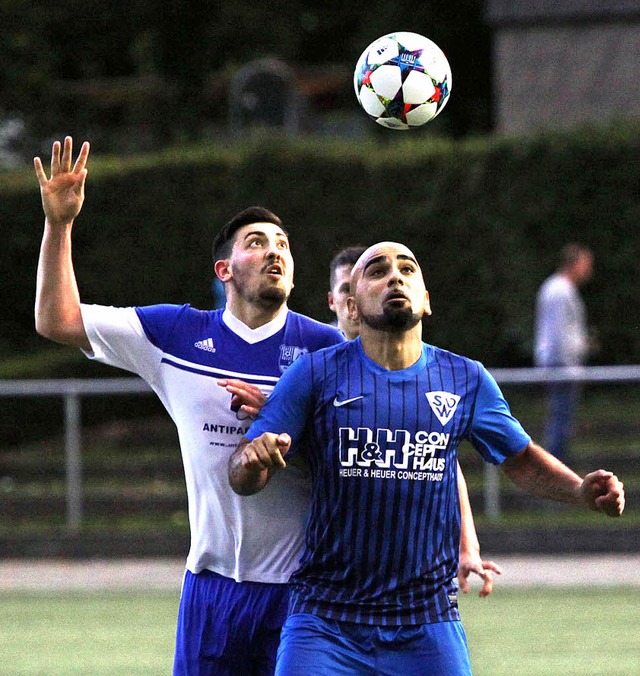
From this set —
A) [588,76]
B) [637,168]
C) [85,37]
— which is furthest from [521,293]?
[85,37]

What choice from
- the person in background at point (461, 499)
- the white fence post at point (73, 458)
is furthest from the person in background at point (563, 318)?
the person in background at point (461, 499)

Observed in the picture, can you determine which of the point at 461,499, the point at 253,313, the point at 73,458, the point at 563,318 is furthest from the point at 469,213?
the point at 461,499

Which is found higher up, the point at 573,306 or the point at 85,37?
the point at 85,37

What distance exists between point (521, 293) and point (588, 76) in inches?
354

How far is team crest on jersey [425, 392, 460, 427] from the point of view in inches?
204

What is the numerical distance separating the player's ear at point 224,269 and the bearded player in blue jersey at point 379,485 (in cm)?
77

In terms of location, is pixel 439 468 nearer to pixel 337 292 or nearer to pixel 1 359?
pixel 337 292

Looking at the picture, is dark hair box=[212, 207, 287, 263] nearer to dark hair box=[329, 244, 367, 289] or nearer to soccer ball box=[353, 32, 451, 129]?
dark hair box=[329, 244, 367, 289]

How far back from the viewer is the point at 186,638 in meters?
5.66

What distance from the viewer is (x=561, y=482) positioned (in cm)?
531

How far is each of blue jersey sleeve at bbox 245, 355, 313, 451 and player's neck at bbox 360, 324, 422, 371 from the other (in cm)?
24

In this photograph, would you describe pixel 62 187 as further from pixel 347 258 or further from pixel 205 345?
pixel 347 258

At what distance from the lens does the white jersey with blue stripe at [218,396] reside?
5613 millimetres

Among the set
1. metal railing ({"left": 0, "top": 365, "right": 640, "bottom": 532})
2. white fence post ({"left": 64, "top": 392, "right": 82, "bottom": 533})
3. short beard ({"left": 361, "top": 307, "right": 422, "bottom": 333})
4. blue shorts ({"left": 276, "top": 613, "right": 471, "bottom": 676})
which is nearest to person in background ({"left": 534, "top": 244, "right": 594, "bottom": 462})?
metal railing ({"left": 0, "top": 365, "right": 640, "bottom": 532})
